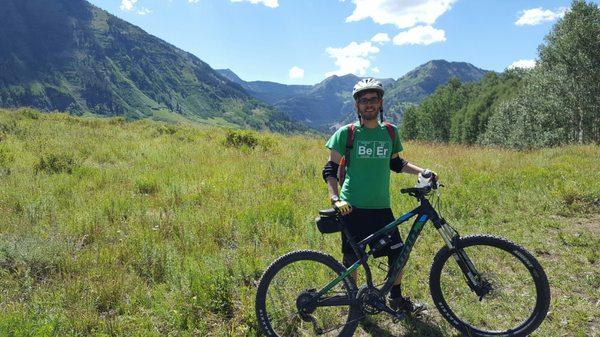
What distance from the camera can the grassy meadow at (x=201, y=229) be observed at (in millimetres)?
4918

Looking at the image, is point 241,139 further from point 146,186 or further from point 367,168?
point 367,168

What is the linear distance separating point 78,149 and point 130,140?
3.36 m

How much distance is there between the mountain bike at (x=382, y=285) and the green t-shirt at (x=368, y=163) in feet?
1.15

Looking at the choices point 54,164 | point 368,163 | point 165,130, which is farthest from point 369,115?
point 165,130

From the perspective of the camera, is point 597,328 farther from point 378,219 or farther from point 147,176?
point 147,176

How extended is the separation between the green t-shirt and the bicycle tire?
2.53 feet

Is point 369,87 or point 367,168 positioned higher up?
point 369,87

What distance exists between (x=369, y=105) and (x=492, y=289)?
2.59 metres

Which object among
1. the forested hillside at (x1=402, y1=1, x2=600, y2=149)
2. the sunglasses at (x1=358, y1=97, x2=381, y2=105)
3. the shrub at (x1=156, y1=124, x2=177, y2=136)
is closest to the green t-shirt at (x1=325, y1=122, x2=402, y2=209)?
the sunglasses at (x1=358, y1=97, x2=381, y2=105)

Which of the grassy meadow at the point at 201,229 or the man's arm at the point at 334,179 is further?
the grassy meadow at the point at 201,229

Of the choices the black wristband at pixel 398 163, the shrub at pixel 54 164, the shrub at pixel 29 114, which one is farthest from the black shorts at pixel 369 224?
the shrub at pixel 29 114

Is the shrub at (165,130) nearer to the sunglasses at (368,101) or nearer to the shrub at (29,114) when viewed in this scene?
the shrub at (29,114)

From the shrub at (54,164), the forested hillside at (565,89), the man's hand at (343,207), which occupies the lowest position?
the shrub at (54,164)

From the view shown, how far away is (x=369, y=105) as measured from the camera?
4512 mm
